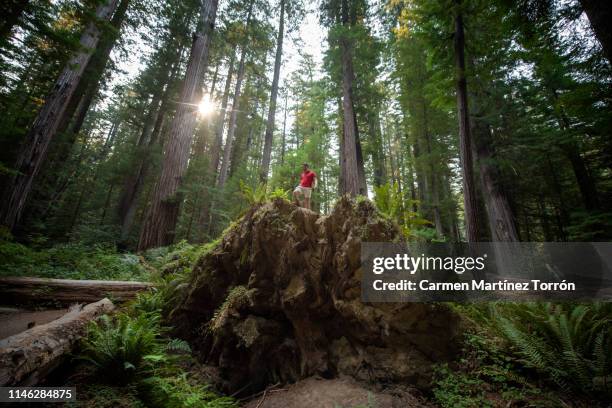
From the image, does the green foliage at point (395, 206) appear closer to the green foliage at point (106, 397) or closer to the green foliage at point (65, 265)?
the green foliage at point (106, 397)

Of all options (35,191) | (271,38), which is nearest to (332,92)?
(271,38)

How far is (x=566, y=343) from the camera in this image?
114 inches

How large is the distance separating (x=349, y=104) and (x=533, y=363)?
1103cm

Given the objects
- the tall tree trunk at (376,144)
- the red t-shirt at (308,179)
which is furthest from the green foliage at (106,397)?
the tall tree trunk at (376,144)

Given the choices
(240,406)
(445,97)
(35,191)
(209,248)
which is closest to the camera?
(240,406)

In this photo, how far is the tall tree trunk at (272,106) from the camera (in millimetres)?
12853

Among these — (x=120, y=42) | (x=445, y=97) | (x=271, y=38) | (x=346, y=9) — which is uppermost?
(x=271, y=38)

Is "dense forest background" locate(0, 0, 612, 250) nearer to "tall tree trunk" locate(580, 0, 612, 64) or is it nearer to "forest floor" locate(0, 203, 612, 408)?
"tall tree trunk" locate(580, 0, 612, 64)

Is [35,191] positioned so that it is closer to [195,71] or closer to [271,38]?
[195,71]

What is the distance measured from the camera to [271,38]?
15.4 meters

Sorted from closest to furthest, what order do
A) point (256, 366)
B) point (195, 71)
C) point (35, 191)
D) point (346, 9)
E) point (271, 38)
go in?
1. point (256, 366)
2. point (195, 71)
3. point (35, 191)
4. point (346, 9)
5. point (271, 38)

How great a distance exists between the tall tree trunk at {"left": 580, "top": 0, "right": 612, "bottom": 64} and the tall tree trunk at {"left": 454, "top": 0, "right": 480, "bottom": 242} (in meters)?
1.91

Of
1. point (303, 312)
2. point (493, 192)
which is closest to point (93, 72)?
point (303, 312)

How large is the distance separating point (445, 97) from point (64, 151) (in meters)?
15.3
